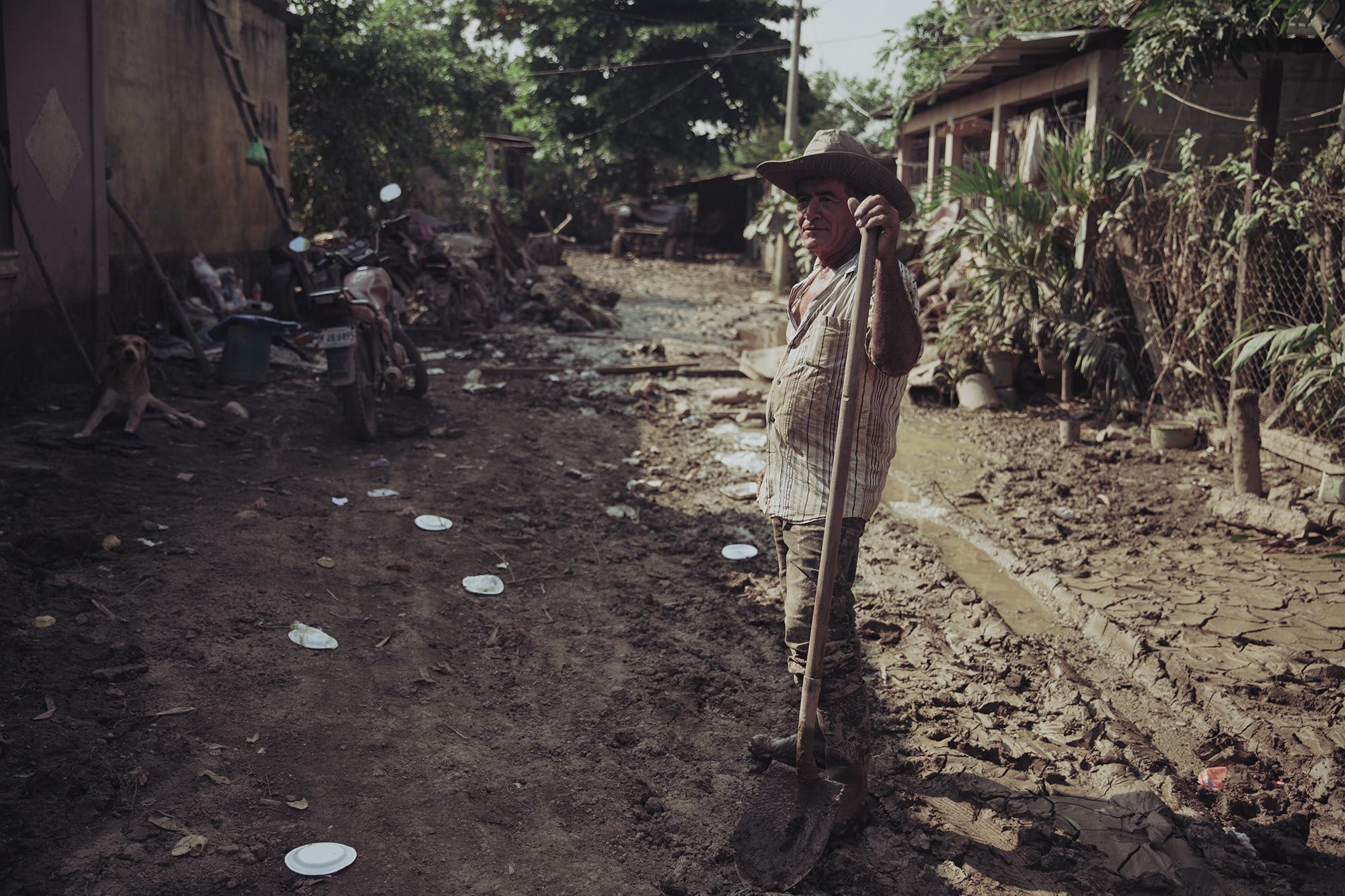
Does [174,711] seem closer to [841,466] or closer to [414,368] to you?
[841,466]

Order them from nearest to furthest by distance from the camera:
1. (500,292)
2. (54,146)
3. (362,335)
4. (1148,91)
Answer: (362,335) → (54,146) → (1148,91) → (500,292)

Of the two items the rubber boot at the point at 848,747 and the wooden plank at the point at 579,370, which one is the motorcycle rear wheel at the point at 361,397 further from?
the rubber boot at the point at 848,747

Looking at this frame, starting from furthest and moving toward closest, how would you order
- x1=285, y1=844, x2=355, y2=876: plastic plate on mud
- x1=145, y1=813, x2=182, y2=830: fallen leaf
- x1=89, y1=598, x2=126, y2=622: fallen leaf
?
x1=89, y1=598, x2=126, y2=622: fallen leaf
x1=145, y1=813, x2=182, y2=830: fallen leaf
x1=285, y1=844, x2=355, y2=876: plastic plate on mud

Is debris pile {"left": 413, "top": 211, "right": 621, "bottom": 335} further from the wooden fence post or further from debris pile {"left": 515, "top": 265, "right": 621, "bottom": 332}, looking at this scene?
the wooden fence post

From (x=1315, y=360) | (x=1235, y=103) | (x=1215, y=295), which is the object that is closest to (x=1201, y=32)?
(x=1215, y=295)

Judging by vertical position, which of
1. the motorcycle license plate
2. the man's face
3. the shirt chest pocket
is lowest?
the motorcycle license plate

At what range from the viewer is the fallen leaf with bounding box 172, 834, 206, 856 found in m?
2.61

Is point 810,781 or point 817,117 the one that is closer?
point 810,781

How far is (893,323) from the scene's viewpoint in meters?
2.65

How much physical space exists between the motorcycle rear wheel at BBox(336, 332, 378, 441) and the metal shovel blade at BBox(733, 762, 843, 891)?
15.0ft

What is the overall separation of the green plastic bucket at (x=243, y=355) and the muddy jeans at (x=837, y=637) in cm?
636

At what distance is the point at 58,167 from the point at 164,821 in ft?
20.1

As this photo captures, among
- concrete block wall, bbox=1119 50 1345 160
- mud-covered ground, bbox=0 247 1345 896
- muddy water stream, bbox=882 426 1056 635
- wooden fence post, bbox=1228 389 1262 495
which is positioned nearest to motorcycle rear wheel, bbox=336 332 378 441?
mud-covered ground, bbox=0 247 1345 896

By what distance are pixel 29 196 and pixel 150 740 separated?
532 centimetres
